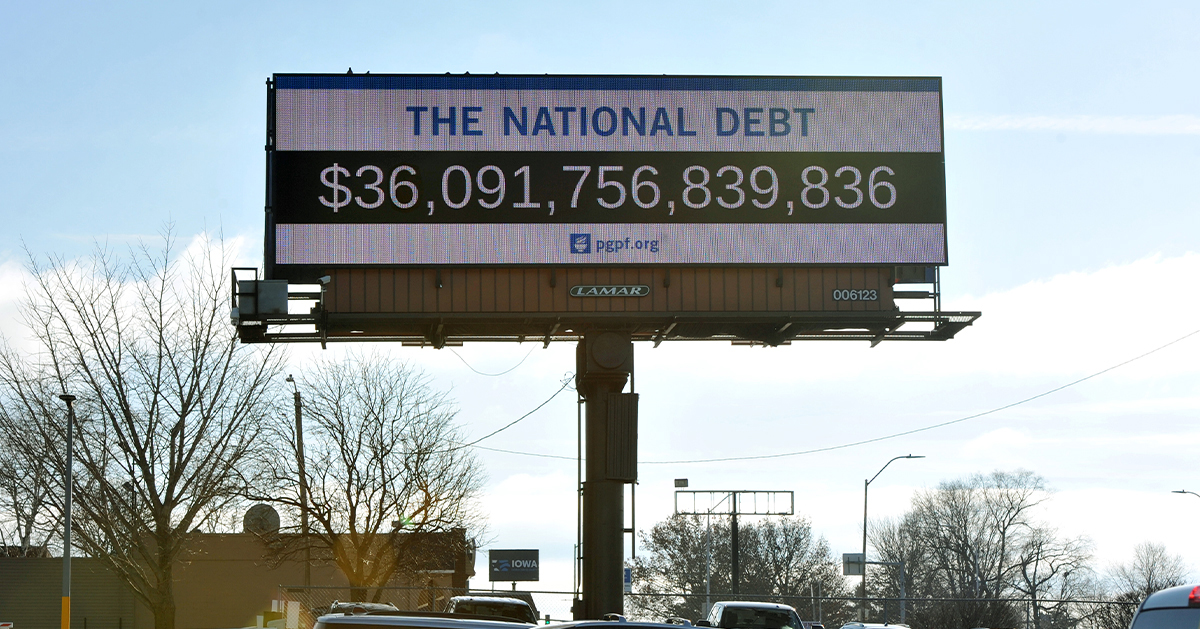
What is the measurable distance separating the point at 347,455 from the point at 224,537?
36.1 feet

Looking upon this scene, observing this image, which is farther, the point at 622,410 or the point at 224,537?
the point at 224,537

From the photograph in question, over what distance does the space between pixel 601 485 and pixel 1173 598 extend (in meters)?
13.9

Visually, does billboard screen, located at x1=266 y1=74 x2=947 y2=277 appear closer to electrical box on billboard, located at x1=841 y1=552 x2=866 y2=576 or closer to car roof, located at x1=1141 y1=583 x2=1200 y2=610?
car roof, located at x1=1141 y1=583 x2=1200 y2=610

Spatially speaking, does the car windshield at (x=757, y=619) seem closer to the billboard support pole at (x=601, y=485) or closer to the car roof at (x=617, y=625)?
the billboard support pole at (x=601, y=485)

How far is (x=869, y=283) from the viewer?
23.6 meters

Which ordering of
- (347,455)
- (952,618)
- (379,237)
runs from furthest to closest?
(952,618)
(347,455)
(379,237)

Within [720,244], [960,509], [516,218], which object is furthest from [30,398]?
[960,509]

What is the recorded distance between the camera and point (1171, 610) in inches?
395

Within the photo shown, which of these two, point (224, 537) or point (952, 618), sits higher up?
point (224, 537)

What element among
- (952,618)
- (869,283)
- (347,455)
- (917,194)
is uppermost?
(917,194)

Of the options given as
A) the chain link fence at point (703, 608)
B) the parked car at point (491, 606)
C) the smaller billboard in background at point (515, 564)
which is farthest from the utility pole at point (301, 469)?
the parked car at point (491, 606)

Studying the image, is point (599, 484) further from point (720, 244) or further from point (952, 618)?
point (952, 618)

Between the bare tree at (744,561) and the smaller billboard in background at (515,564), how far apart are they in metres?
28.0

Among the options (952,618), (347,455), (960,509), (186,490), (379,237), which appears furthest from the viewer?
(960,509)
